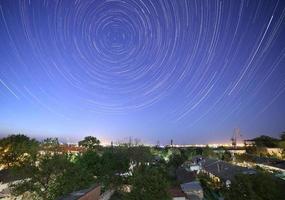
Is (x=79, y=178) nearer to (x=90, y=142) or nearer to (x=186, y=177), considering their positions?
(x=186, y=177)

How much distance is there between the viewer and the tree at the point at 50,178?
3605 cm

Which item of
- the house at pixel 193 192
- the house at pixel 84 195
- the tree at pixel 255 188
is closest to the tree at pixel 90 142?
the house at pixel 193 192

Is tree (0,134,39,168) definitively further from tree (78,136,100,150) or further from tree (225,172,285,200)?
tree (78,136,100,150)

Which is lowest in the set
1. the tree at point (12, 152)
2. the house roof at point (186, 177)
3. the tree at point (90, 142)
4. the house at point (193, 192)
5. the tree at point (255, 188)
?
the house at point (193, 192)

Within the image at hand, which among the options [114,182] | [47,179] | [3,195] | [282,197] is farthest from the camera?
[114,182]

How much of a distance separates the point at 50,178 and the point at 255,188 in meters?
27.0

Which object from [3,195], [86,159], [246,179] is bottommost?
[3,195]

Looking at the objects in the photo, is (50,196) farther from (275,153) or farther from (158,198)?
(275,153)

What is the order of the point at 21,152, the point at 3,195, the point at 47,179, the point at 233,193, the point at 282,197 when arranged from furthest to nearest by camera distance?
1. the point at 21,152
2. the point at 3,195
3. the point at 47,179
4. the point at 233,193
5. the point at 282,197

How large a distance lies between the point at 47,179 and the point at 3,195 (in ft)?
32.0

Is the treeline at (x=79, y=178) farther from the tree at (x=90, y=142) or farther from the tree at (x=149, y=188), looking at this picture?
the tree at (x=90, y=142)

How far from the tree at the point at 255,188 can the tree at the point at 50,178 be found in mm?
19360

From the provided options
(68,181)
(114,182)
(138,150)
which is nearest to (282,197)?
(68,181)

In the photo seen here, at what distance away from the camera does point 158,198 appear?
2969cm
